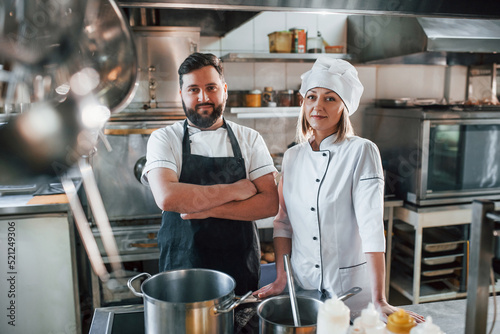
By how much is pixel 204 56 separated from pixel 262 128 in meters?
1.73

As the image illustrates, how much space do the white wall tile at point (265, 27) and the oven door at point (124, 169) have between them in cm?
105

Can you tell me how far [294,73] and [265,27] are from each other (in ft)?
1.37

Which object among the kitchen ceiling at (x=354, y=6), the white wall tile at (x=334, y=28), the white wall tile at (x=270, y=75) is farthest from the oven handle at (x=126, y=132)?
the kitchen ceiling at (x=354, y=6)

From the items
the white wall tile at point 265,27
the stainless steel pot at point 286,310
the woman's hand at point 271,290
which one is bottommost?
the woman's hand at point 271,290

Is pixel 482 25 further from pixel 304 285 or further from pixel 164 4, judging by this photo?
pixel 164 4

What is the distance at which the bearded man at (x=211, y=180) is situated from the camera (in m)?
1.54

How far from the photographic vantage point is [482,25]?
105 inches

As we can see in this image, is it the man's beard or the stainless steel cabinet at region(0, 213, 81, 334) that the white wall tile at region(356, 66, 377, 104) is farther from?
the stainless steel cabinet at region(0, 213, 81, 334)

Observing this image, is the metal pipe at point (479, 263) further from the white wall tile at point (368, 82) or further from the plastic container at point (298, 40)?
the white wall tile at point (368, 82)

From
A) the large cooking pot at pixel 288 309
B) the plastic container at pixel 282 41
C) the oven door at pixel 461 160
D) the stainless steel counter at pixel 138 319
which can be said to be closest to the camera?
the large cooking pot at pixel 288 309

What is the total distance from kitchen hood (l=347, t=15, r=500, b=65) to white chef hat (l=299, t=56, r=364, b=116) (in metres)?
0.97

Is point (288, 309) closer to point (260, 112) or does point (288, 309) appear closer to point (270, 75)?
point (260, 112)

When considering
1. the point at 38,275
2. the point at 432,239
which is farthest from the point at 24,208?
the point at 432,239

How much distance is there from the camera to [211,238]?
5.20 ft
